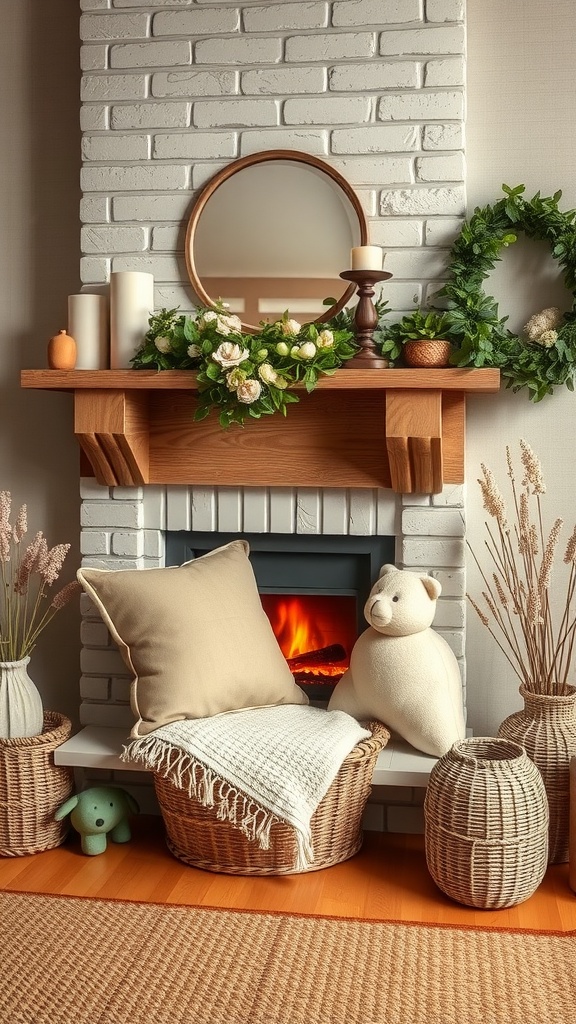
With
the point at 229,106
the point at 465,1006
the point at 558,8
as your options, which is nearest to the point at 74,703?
the point at 465,1006

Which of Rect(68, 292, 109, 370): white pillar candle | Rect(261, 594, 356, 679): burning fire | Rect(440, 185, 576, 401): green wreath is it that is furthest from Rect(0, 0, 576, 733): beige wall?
Rect(261, 594, 356, 679): burning fire

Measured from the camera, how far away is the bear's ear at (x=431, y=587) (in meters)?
2.58

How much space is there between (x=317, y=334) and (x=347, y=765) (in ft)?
3.47

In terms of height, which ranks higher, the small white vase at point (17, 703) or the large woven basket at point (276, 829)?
the small white vase at point (17, 703)

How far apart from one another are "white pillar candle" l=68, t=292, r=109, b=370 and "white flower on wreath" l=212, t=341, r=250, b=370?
45cm

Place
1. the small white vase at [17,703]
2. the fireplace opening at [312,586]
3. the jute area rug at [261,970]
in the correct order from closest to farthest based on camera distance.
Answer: the jute area rug at [261,970] < the small white vase at [17,703] < the fireplace opening at [312,586]

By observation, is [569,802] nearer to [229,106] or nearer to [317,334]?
[317,334]

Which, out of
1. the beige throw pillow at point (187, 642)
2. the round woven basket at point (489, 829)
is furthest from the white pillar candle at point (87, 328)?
the round woven basket at point (489, 829)

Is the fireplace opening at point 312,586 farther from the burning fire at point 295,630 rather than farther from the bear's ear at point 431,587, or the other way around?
the bear's ear at point 431,587

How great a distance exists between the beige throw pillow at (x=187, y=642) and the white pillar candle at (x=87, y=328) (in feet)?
1.91

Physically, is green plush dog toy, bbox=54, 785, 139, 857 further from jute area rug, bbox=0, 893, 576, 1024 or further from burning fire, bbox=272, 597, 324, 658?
burning fire, bbox=272, 597, 324, 658

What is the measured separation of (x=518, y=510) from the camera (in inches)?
109

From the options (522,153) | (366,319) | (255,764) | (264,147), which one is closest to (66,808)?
(255,764)

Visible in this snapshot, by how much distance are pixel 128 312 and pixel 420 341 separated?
2.58ft
